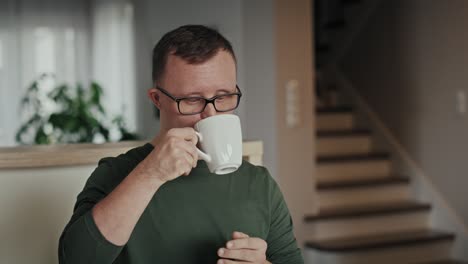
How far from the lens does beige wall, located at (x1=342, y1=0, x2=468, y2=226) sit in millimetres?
4785

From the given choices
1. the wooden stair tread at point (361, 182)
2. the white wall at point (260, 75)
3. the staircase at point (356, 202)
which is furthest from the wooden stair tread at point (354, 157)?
the white wall at point (260, 75)

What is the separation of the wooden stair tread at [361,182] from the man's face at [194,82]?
12.9 ft

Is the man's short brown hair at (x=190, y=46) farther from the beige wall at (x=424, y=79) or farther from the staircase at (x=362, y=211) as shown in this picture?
the beige wall at (x=424, y=79)

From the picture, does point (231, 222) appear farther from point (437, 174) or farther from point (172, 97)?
point (437, 174)

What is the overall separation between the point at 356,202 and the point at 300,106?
0.96m

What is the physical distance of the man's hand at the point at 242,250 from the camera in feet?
3.76

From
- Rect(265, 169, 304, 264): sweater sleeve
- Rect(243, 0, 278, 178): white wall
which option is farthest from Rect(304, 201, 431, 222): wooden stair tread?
Rect(265, 169, 304, 264): sweater sleeve

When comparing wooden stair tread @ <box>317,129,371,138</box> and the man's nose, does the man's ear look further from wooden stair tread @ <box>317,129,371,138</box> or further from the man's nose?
wooden stair tread @ <box>317,129,371,138</box>

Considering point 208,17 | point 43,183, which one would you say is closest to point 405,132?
point 208,17

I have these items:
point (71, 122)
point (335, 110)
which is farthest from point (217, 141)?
point (71, 122)

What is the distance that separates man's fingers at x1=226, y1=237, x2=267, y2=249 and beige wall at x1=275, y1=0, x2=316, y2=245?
3.43 m

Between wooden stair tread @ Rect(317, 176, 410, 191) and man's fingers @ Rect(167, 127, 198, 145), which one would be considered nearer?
man's fingers @ Rect(167, 127, 198, 145)

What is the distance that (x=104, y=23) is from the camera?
7.36 meters

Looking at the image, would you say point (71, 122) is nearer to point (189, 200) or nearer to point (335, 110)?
point (335, 110)
